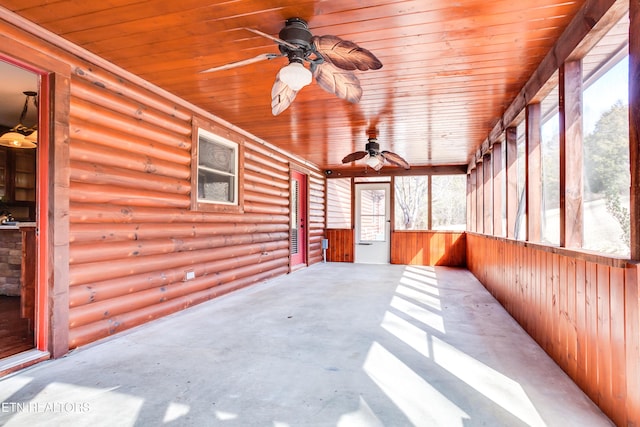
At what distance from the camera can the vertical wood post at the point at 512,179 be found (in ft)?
14.6

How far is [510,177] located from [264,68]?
3322 millimetres

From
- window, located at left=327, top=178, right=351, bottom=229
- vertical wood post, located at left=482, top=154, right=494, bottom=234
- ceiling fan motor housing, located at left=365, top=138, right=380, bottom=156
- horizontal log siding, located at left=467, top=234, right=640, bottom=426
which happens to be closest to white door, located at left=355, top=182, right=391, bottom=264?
window, located at left=327, top=178, right=351, bottom=229

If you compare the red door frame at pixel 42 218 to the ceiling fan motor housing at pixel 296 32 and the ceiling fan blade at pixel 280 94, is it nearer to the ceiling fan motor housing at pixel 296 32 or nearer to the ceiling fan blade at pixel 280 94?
the ceiling fan blade at pixel 280 94

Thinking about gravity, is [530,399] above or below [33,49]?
below

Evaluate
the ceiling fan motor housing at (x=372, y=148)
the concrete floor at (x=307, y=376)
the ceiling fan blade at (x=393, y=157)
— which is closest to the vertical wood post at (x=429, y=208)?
the ceiling fan blade at (x=393, y=157)

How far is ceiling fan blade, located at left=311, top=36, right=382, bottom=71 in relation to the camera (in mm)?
2189

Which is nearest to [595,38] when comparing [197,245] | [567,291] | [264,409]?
[567,291]

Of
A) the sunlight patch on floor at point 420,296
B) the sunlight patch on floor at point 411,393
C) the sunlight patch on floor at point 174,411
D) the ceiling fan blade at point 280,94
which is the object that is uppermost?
the ceiling fan blade at point 280,94

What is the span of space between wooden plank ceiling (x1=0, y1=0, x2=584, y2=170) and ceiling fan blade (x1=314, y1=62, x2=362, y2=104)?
290mm

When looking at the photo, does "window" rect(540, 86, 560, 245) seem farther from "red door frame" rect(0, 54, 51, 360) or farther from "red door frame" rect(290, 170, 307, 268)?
"red door frame" rect(290, 170, 307, 268)

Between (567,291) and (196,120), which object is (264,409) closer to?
(567,291)

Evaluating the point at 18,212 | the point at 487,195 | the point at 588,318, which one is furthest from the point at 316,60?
the point at 18,212

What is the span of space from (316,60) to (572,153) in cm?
202

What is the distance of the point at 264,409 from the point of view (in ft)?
6.46
